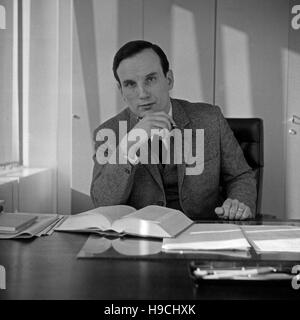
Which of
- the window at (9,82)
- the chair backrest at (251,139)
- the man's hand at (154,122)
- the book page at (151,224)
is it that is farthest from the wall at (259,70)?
the book page at (151,224)

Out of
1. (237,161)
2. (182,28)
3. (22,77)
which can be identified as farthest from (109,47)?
(237,161)

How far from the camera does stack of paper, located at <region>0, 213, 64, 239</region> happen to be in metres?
0.65

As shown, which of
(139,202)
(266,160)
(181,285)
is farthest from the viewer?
(266,160)

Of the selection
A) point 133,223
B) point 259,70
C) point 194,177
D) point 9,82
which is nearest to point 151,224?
point 133,223

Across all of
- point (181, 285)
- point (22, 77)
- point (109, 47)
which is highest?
point (109, 47)

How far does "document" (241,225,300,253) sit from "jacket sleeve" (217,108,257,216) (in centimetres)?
24

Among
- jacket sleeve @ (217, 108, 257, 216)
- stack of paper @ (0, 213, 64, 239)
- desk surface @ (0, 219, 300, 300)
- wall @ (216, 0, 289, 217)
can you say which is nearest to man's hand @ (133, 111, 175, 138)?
jacket sleeve @ (217, 108, 257, 216)

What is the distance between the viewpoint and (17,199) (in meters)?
1.00

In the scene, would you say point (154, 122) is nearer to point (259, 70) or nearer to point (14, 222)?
point (14, 222)

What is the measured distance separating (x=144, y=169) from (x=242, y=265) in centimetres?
50

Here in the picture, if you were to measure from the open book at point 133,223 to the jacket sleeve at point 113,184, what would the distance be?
0.17 meters

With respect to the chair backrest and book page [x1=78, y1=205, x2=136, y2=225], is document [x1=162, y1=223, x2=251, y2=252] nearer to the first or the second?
book page [x1=78, y1=205, x2=136, y2=225]

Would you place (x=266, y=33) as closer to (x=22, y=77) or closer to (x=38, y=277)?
(x=22, y=77)

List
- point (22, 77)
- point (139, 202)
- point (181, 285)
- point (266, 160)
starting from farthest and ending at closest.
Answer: point (266, 160) → point (22, 77) → point (139, 202) → point (181, 285)
